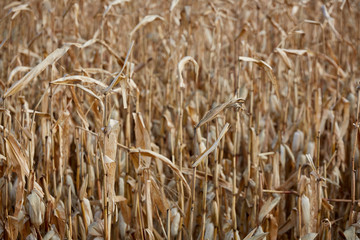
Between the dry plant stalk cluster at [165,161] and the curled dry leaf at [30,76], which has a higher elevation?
the curled dry leaf at [30,76]

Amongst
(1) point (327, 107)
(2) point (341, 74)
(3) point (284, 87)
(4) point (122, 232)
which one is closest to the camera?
(4) point (122, 232)

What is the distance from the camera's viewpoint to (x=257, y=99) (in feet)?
7.52

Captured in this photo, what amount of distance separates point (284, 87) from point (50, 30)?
1509mm

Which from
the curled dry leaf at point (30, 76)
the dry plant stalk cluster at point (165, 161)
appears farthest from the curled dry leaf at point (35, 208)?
the curled dry leaf at point (30, 76)

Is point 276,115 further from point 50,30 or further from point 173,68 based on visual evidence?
point 50,30

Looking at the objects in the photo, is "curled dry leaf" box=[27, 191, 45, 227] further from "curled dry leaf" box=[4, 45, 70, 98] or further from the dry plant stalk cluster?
"curled dry leaf" box=[4, 45, 70, 98]

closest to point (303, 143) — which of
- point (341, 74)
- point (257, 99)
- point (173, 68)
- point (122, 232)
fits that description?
point (257, 99)

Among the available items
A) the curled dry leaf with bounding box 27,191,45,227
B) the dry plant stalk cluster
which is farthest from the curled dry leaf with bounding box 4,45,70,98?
the curled dry leaf with bounding box 27,191,45,227

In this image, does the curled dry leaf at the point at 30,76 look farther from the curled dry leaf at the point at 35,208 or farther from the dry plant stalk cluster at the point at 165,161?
the curled dry leaf at the point at 35,208

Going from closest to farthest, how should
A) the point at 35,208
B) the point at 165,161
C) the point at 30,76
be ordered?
Result: the point at 30,76 < the point at 165,161 < the point at 35,208

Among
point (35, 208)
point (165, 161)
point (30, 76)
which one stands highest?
point (30, 76)

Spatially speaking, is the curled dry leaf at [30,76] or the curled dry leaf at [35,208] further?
the curled dry leaf at [35,208]

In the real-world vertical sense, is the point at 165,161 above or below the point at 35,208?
above

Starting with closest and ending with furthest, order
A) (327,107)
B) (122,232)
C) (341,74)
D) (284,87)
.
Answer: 1. (122,232)
2. (327,107)
3. (341,74)
4. (284,87)
